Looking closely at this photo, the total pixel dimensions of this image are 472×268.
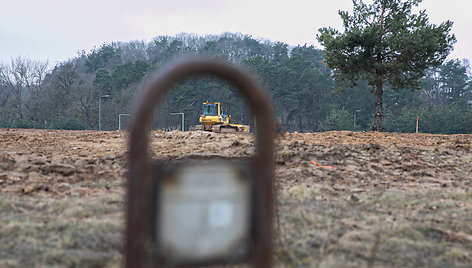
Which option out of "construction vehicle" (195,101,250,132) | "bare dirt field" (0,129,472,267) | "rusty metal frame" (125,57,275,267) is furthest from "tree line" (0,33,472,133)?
"rusty metal frame" (125,57,275,267)

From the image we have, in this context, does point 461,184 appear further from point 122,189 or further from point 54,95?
point 54,95

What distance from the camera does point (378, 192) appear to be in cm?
568

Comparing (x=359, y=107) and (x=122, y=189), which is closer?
(x=122, y=189)

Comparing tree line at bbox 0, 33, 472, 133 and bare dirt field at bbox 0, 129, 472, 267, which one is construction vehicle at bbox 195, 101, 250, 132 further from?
bare dirt field at bbox 0, 129, 472, 267

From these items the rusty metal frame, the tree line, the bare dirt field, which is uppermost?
the tree line

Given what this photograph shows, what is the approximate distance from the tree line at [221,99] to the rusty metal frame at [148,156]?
40714mm

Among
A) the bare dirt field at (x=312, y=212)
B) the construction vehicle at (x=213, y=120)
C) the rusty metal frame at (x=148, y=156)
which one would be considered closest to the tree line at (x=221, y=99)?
the construction vehicle at (x=213, y=120)

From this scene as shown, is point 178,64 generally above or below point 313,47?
below

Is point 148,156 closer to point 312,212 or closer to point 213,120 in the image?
point 312,212

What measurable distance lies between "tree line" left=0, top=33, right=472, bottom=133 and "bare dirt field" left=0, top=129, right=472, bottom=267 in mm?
35559

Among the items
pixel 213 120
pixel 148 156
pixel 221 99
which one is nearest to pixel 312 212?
pixel 148 156

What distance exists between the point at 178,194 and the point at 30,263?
1.55 m

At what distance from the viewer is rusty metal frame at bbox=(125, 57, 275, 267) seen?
1.70 m

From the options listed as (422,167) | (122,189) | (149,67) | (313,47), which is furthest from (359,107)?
(122,189)
